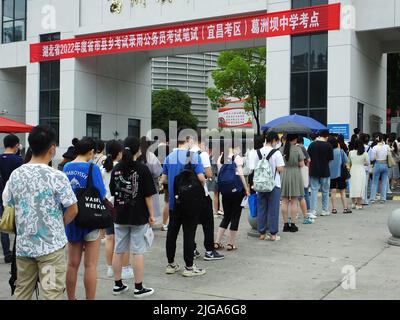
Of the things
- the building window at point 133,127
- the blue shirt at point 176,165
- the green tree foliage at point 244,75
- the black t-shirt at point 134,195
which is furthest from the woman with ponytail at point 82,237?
the green tree foliage at point 244,75

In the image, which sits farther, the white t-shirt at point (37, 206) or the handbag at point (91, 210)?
the handbag at point (91, 210)

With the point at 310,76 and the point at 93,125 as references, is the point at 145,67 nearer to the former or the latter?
the point at 93,125

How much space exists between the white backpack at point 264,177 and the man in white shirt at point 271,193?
115mm

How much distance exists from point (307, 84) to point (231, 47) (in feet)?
21.6

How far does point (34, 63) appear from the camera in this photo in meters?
25.7

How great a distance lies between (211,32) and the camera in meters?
19.6

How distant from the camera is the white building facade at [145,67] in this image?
17828 millimetres

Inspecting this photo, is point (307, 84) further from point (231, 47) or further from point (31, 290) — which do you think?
point (31, 290)

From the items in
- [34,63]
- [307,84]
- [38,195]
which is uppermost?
[34,63]

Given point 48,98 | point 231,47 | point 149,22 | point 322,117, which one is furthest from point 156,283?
point 48,98

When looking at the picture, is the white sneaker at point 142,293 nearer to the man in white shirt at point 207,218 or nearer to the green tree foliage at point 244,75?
the man in white shirt at point 207,218

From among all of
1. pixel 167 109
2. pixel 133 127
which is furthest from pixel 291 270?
pixel 167 109

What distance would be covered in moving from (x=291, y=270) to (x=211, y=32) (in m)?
14.8
